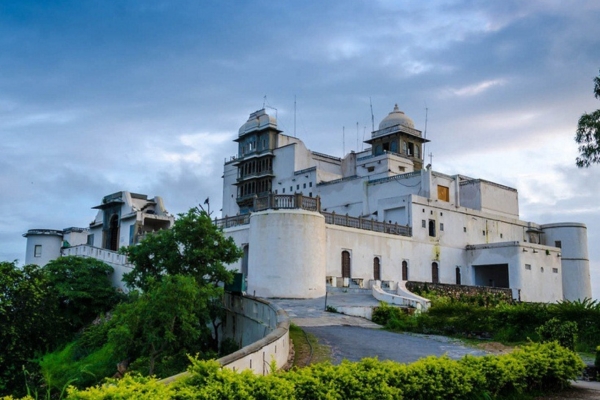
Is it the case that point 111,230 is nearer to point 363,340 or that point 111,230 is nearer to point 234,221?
point 234,221

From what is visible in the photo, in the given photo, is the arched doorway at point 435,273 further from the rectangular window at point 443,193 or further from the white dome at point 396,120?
the white dome at point 396,120

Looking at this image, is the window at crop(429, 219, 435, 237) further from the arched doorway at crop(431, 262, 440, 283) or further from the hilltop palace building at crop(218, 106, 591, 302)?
the arched doorway at crop(431, 262, 440, 283)

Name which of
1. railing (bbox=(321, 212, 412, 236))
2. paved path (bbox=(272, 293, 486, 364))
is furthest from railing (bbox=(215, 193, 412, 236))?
paved path (bbox=(272, 293, 486, 364))

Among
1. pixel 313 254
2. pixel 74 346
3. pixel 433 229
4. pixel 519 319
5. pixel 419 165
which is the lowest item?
pixel 74 346

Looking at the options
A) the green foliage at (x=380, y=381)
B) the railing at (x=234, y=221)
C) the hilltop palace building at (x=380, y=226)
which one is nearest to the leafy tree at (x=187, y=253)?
the hilltop palace building at (x=380, y=226)

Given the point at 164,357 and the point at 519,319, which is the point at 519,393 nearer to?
the point at 519,319

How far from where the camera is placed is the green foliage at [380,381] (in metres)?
7.16

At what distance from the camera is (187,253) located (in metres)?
22.3

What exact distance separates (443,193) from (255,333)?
28.8 m

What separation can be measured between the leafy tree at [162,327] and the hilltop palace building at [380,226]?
11.5 m

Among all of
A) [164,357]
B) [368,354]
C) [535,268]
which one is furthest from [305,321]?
[535,268]

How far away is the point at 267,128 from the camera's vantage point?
54719 millimetres

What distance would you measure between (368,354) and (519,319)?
6370 mm

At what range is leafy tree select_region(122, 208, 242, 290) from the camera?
22.0 meters
